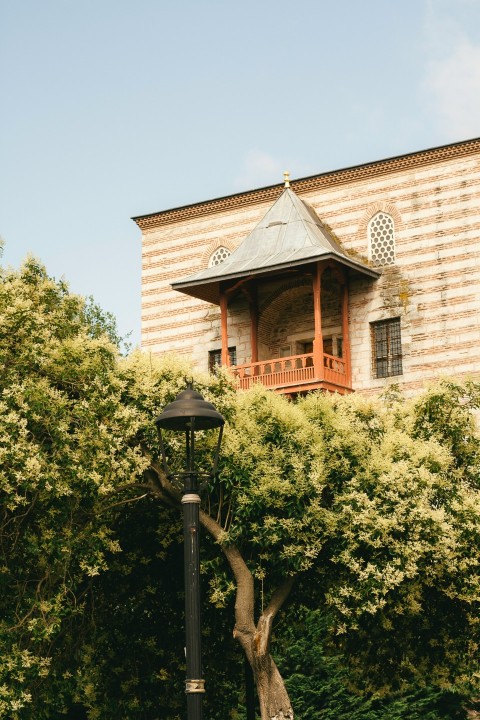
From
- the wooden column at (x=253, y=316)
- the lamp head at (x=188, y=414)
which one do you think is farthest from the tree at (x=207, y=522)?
the wooden column at (x=253, y=316)

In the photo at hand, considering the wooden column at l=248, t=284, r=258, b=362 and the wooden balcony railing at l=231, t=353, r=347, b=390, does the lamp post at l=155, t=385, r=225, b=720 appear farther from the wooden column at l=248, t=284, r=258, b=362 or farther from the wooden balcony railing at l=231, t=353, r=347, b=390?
the wooden column at l=248, t=284, r=258, b=362

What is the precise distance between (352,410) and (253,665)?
4.17 meters

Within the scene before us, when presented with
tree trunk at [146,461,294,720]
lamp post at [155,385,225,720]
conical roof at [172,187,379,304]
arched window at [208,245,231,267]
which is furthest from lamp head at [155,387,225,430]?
arched window at [208,245,231,267]

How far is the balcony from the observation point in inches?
998

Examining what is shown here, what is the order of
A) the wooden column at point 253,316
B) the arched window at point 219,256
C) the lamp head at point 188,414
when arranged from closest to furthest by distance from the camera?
the lamp head at point 188,414 < the wooden column at point 253,316 < the arched window at point 219,256

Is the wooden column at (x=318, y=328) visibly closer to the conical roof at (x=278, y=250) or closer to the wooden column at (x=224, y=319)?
the conical roof at (x=278, y=250)

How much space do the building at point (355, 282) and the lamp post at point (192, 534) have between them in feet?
49.0

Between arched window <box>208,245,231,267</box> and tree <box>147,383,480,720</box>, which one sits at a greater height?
arched window <box>208,245,231,267</box>

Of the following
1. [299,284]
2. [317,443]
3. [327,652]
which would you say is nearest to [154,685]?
[327,652]

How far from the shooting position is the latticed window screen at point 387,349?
2692 centimetres

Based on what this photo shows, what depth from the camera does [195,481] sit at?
405 inches

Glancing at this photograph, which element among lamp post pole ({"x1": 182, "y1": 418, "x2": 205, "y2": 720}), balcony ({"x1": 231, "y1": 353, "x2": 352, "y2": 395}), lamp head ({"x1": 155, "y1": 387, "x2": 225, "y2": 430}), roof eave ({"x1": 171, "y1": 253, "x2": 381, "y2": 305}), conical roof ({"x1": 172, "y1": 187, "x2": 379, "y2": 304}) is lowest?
lamp post pole ({"x1": 182, "y1": 418, "x2": 205, "y2": 720})

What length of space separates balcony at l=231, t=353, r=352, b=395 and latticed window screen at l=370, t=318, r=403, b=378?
0.76 m

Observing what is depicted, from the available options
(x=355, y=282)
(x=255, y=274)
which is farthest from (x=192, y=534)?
(x=355, y=282)
